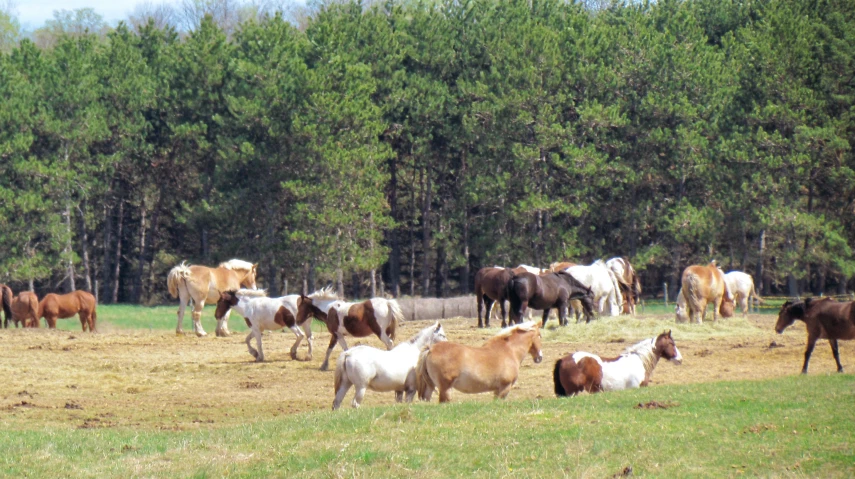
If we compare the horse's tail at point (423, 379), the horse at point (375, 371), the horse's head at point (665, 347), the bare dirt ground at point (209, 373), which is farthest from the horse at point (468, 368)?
Result: the horse's head at point (665, 347)

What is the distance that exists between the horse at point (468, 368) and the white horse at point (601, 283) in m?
11.7

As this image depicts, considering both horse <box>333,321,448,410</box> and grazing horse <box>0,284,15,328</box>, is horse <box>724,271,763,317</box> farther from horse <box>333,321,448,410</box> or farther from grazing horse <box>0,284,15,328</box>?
grazing horse <box>0,284,15,328</box>

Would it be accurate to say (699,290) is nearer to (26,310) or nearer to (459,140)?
(26,310)

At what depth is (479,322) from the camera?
24.3 metres

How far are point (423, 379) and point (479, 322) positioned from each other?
39.5 feet

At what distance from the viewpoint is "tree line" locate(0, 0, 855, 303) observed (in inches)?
1410

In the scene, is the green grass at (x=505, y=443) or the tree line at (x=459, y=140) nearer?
the green grass at (x=505, y=443)

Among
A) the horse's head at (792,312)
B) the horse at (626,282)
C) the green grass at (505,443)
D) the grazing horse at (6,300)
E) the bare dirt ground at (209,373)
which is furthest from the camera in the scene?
the grazing horse at (6,300)

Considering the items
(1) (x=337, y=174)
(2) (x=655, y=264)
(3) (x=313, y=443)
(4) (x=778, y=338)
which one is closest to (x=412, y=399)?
(3) (x=313, y=443)

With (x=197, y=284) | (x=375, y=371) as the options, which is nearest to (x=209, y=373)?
(x=375, y=371)

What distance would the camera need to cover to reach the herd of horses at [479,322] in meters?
12.4

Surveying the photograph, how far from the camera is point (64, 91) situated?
131ft

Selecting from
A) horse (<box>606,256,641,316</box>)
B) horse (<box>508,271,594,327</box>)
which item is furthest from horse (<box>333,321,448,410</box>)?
horse (<box>606,256,641,316</box>)

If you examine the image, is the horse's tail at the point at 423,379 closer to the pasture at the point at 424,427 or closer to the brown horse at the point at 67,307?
the pasture at the point at 424,427
